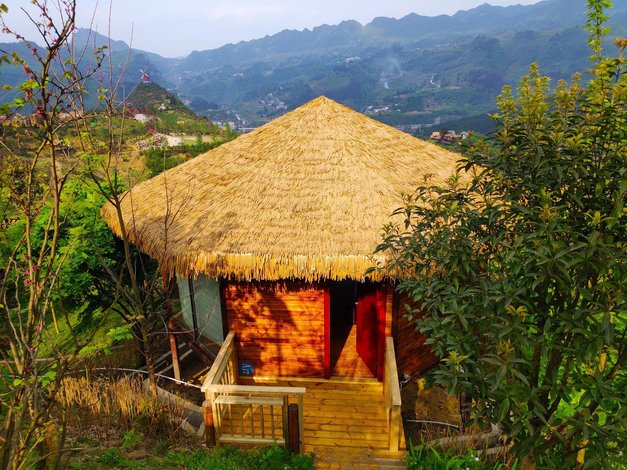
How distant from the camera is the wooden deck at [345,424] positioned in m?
6.62

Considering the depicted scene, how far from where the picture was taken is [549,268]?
2.98 metres

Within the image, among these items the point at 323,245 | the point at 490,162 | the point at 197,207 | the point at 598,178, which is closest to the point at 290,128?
the point at 197,207

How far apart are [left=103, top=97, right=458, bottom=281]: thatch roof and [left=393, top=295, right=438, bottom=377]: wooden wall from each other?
1648 mm

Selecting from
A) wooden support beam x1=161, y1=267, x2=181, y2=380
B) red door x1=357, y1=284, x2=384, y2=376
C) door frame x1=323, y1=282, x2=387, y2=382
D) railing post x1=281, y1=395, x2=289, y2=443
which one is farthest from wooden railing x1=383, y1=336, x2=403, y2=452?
wooden support beam x1=161, y1=267, x2=181, y2=380

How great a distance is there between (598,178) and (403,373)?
6.44 metres

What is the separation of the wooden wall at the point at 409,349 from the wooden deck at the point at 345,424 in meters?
0.81

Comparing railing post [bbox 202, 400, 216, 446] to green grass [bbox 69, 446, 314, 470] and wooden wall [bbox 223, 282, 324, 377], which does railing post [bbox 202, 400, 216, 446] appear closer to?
green grass [bbox 69, 446, 314, 470]

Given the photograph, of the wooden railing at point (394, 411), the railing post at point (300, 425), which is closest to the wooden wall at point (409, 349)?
the wooden railing at point (394, 411)

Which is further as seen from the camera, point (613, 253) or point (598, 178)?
point (598, 178)

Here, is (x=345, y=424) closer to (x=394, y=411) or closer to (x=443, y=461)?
(x=394, y=411)

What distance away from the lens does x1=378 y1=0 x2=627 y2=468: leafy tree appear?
3.11 meters

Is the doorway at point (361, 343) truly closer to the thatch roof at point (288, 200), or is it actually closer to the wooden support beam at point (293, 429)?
the thatch roof at point (288, 200)

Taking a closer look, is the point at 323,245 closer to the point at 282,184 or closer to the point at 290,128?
the point at 282,184

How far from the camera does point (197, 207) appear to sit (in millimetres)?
8664
